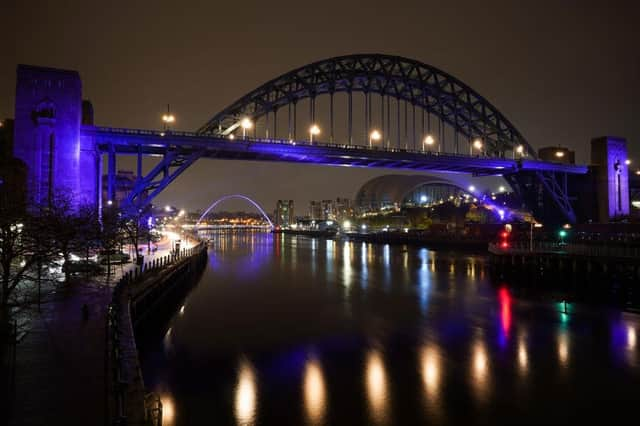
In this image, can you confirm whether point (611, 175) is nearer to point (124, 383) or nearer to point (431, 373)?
point (431, 373)

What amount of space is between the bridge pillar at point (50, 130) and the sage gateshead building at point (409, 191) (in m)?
118

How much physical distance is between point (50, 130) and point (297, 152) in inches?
822

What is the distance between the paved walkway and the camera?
6895 millimetres

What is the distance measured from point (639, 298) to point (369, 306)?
15.5 metres

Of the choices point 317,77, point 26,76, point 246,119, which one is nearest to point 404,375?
point 26,76

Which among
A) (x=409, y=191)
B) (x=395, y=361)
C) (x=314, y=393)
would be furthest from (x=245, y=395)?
(x=409, y=191)

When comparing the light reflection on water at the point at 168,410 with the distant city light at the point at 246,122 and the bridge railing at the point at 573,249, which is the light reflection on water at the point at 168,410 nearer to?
the bridge railing at the point at 573,249

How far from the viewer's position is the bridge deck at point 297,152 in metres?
32.8

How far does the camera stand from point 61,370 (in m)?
8.61

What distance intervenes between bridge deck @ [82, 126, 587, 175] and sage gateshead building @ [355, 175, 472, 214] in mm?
83194

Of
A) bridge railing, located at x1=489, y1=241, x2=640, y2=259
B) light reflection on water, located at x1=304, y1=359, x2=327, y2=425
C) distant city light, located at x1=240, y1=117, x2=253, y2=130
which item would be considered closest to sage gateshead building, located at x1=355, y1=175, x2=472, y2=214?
bridge railing, located at x1=489, y1=241, x2=640, y2=259

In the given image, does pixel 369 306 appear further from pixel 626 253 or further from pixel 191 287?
pixel 626 253

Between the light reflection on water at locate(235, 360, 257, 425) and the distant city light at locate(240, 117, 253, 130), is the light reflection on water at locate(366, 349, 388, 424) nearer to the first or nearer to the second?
the light reflection on water at locate(235, 360, 257, 425)

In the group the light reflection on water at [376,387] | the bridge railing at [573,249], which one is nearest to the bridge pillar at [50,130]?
the light reflection on water at [376,387]
